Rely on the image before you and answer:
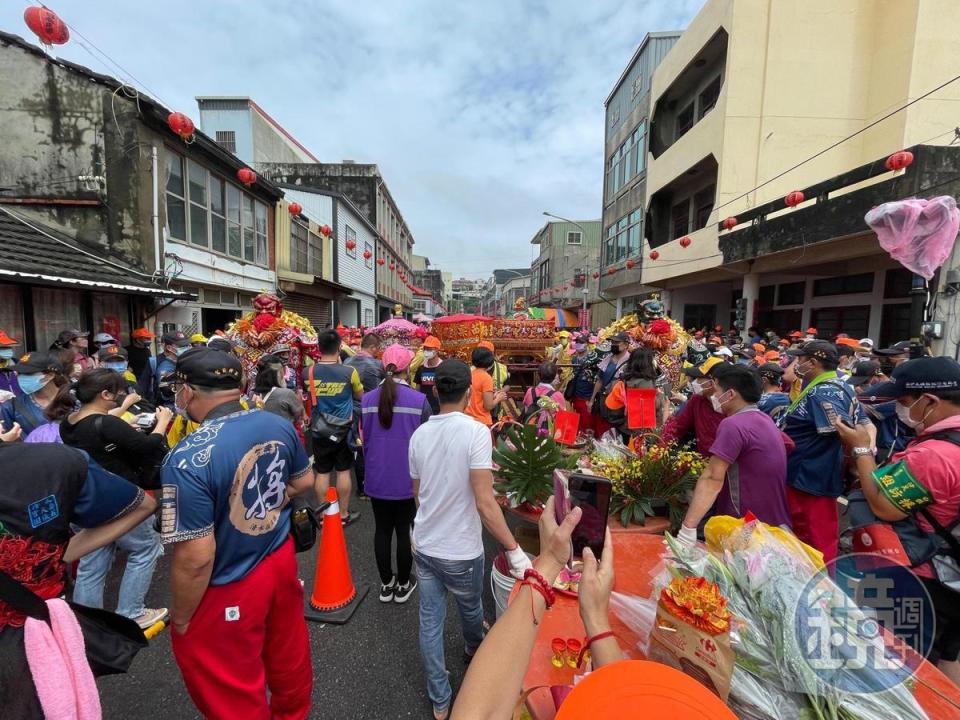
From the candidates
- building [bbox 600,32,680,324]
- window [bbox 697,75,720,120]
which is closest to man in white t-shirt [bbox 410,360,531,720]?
window [bbox 697,75,720,120]

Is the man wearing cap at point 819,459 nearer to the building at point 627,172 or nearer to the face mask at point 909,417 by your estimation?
the face mask at point 909,417

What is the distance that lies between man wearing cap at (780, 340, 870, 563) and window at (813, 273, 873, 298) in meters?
13.5

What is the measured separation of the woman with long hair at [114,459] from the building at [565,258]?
32109mm

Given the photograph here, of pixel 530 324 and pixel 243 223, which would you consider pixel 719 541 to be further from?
pixel 243 223

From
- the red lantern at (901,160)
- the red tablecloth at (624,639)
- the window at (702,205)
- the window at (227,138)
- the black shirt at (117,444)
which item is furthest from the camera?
the window at (227,138)

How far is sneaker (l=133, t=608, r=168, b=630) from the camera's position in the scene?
3.07m

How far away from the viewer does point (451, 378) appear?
94.9 inches

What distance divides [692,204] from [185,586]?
21.6 meters

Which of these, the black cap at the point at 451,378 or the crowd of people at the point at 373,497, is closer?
the crowd of people at the point at 373,497

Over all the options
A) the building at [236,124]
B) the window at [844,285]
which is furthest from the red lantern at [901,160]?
the building at [236,124]

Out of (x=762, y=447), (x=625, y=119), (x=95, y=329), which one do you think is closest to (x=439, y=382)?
Result: (x=762, y=447)

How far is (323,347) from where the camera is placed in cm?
452

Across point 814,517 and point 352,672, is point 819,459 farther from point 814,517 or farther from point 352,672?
point 352,672

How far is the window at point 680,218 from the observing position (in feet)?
63.6
